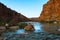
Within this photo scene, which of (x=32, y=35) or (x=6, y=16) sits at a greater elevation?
(x=6, y=16)

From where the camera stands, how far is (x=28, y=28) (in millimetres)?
58094

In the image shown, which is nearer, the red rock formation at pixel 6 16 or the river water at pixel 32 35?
the river water at pixel 32 35

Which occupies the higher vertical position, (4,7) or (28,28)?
(4,7)

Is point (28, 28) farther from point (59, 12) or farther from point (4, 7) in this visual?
point (59, 12)

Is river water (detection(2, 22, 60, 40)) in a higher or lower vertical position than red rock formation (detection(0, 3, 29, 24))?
lower

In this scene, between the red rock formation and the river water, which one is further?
the red rock formation

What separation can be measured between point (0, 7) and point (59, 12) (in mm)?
87238

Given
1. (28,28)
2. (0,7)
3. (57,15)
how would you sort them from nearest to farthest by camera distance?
(28,28), (0,7), (57,15)

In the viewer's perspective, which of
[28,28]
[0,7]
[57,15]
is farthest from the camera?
[57,15]

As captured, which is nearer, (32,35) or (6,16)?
Result: (32,35)

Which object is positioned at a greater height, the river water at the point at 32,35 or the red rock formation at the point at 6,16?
the red rock formation at the point at 6,16

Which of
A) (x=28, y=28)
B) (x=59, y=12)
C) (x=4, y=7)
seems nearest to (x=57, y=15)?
(x=59, y=12)

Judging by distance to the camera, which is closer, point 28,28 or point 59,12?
point 28,28

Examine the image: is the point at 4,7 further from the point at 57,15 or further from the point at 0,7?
the point at 57,15
